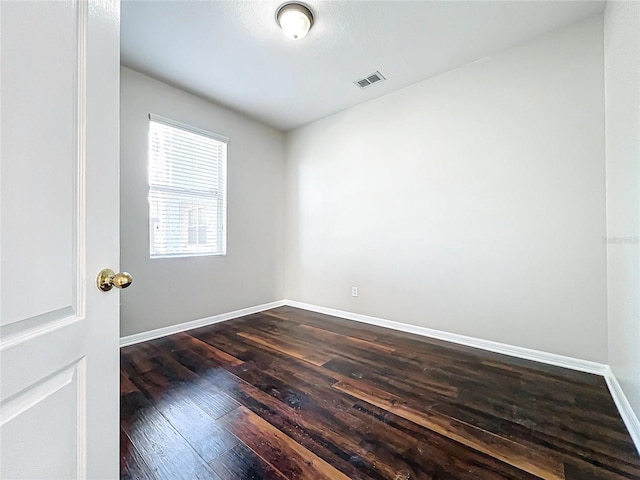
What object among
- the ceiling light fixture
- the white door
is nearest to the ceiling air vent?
the ceiling light fixture

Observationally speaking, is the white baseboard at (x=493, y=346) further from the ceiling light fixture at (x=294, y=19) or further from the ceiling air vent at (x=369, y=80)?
the ceiling light fixture at (x=294, y=19)

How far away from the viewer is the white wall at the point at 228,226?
8.86 ft

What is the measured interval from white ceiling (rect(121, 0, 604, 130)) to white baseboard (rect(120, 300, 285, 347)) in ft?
8.56

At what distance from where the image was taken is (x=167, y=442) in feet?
4.62

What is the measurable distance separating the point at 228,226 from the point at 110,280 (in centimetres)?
287

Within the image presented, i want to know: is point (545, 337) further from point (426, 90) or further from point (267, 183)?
point (267, 183)

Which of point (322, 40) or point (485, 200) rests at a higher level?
point (322, 40)

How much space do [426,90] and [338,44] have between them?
1115 mm

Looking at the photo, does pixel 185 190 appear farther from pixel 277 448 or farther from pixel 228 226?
pixel 277 448

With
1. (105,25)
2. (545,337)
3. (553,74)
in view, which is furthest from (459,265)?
(105,25)

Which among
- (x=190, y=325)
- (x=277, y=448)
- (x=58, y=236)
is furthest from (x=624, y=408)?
(x=190, y=325)

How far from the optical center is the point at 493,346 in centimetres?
254

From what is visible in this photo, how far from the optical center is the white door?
51cm

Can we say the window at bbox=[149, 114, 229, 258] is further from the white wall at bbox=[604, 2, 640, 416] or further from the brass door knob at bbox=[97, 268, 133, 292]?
the white wall at bbox=[604, 2, 640, 416]
